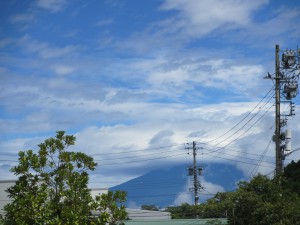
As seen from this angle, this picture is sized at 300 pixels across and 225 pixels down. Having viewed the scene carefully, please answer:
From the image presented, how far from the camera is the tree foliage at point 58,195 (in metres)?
17.1

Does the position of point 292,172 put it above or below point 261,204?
above

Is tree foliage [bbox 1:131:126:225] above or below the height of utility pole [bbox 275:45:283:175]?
below

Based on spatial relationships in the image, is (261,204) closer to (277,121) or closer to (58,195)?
(277,121)

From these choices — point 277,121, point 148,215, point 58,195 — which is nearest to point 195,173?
point 148,215

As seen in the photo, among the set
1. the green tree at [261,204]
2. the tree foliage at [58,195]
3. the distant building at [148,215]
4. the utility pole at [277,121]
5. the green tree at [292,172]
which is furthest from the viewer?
the distant building at [148,215]

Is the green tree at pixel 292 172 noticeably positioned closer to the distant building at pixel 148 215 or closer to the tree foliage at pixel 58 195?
the distant building at pixel 148 215

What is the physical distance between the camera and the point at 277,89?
35.3m

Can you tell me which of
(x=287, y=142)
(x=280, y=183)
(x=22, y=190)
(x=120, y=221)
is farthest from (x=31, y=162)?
(x=287, y=142)

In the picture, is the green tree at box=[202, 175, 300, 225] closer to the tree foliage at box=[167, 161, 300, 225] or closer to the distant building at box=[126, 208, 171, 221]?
the tree foliage at box=[167, 161, 300, 225]

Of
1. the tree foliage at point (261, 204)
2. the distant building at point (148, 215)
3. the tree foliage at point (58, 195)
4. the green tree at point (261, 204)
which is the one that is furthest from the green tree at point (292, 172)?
the tree foliage at point (58, 195)

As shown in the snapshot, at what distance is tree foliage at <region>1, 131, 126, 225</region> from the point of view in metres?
17.1

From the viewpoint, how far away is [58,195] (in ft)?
58.2

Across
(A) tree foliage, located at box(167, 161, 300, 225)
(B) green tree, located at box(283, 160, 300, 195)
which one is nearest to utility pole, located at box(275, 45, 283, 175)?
(A) tree foliage, located at box(167, 161, 300, 225)

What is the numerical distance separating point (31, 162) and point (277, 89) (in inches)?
867
